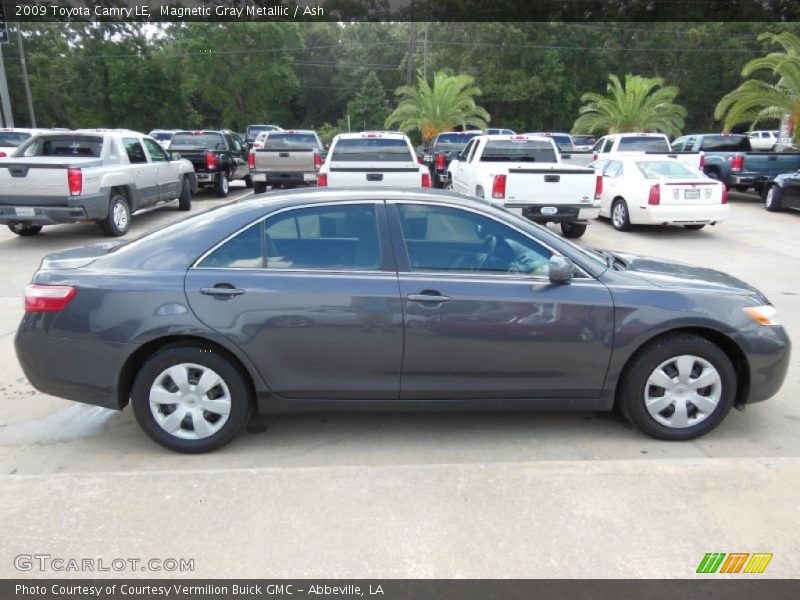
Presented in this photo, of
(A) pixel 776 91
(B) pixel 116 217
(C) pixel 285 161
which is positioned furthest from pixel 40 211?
(A) pixel 776 91

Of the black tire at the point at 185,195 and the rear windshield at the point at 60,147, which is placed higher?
the rear windshield at the point at 60,147

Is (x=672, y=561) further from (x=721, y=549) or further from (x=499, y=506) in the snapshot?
(x=499, y=506)

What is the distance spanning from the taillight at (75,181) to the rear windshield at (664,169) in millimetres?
10148

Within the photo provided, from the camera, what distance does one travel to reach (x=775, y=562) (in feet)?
9.32

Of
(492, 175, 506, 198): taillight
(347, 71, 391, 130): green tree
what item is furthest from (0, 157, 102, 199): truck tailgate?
(347, 71, 391, 130): green tree

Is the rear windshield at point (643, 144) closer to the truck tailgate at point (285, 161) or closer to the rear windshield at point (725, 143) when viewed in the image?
the rear windshield at point (725, 143)

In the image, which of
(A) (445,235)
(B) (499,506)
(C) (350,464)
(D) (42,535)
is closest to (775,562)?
(B) (499,506)

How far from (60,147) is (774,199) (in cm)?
1578

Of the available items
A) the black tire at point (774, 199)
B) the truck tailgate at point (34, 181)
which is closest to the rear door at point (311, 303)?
the truck tailgate at point (34, 181)

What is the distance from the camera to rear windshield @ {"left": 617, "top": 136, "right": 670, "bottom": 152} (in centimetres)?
1700

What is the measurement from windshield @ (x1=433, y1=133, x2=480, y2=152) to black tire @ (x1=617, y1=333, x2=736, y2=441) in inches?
679

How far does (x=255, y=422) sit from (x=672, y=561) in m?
2.71

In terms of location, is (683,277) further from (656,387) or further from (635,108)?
(635,108)

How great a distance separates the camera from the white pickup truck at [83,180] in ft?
32.9
